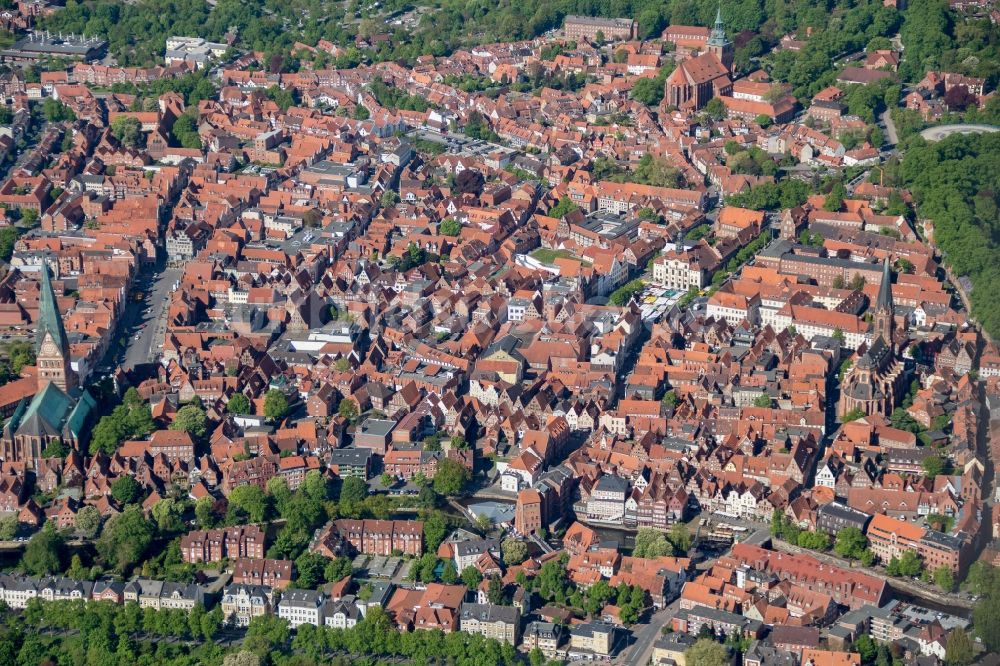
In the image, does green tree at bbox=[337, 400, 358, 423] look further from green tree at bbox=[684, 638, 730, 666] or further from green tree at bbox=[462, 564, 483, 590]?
green tree at bbox=[684, 638, 730, 666]

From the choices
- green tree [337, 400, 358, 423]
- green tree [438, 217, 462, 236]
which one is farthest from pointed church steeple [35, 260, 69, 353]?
green tree [438, 217, 462, 236]

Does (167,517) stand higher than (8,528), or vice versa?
(167,517)

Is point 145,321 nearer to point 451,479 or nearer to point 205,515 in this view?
point 205,515

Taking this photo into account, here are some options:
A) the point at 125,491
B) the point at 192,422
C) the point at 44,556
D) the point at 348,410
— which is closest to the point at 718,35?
the point at 348,410

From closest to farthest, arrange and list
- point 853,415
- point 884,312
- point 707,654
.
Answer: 1. point 707,654
2. point 853,415
3. point 884,312

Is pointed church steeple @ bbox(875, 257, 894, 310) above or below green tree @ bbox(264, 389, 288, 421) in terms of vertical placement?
above

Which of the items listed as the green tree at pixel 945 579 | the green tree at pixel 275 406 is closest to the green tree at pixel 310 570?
the green tree at pixel 275 406

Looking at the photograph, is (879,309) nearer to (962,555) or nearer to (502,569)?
(962,555)

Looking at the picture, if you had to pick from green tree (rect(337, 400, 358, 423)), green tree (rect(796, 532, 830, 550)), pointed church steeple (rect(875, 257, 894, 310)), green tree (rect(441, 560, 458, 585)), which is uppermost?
pointed church steeple (rect(875, 257, 894, 310))
